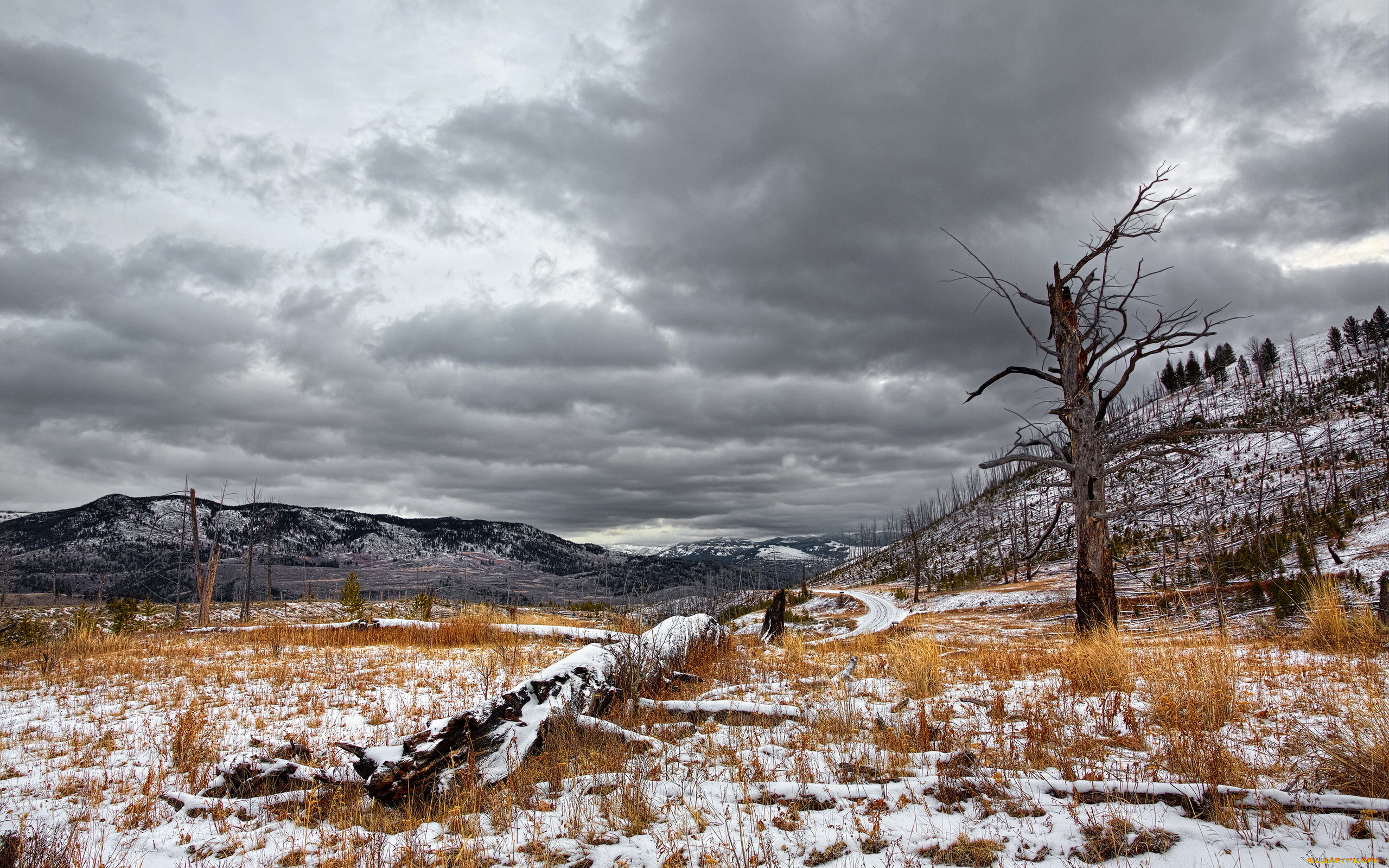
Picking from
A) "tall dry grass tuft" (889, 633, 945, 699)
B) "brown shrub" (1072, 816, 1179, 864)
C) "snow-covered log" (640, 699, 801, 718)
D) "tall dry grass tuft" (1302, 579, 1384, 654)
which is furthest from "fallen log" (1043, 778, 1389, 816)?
"tall dry grass tuft" (1302, 579, 1384, 654)

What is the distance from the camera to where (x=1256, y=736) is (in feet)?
16.4

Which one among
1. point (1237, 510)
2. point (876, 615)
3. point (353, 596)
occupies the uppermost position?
point (1237, 510)

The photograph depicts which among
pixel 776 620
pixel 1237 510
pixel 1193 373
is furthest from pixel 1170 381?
pixel 776 620

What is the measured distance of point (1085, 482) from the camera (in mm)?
11680

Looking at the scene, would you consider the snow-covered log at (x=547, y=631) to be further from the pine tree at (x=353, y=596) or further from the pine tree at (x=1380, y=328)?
the pine tree at (x=1380, y=328)

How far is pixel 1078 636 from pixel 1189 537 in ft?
171

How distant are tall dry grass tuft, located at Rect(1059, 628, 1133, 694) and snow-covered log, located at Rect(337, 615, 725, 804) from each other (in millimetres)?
5354

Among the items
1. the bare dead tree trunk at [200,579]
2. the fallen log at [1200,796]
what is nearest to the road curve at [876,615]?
the fallen log at [1200,796]

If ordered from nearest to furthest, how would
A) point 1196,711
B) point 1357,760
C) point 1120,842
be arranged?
point 1120,842
point 1357,760
point 1196,711

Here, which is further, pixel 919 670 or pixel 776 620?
pixel 776 620

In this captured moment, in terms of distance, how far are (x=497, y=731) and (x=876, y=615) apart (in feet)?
153

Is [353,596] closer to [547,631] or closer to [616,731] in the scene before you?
[547,631]

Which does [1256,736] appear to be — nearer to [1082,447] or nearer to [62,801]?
[1082,447]

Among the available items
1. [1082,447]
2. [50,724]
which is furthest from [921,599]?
[50,724]
